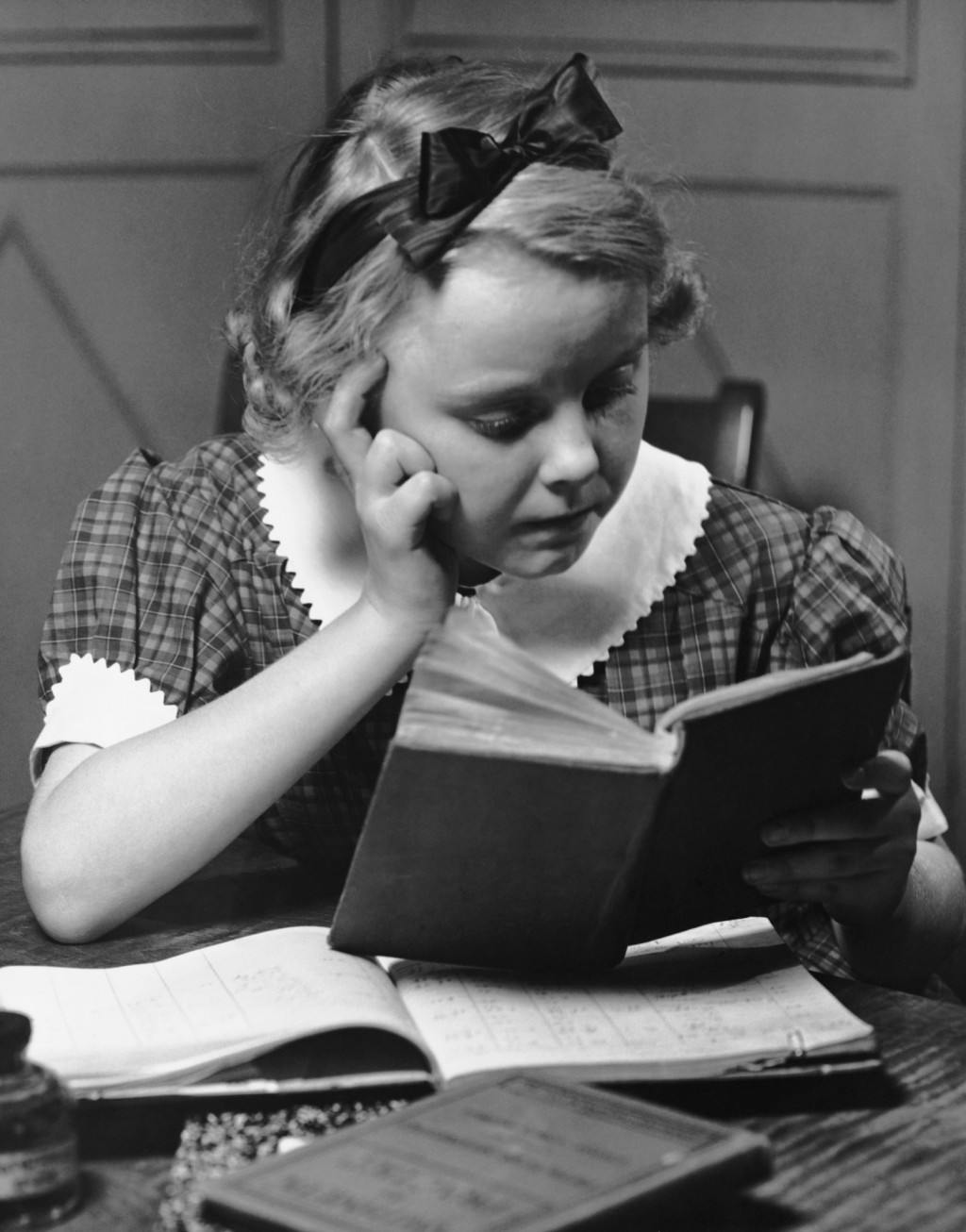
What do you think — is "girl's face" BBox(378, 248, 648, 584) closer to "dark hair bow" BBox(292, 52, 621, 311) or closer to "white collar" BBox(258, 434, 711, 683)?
"dark hair bow" BBox(292, 52, 621, 311)

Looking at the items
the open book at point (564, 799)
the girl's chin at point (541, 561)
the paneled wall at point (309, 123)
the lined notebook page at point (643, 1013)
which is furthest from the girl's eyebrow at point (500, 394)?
the paneled wall at point (309, 123)

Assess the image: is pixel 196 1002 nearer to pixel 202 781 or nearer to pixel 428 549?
pixel 202 781

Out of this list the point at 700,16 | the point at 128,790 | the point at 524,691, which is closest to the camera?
the point at 524,691

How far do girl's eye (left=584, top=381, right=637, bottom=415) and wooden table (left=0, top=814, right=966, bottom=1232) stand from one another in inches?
14.8

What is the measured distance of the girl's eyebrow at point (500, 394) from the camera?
878mm

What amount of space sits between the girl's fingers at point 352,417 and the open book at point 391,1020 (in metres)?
0.32

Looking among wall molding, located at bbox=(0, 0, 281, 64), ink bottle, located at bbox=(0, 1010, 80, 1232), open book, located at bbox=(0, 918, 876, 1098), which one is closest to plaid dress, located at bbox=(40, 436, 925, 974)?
open book, located at bbox=(0, 918, 876, 1098)

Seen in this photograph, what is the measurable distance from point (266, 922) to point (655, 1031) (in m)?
0.32

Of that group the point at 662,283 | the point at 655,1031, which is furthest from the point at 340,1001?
the point at 662,283

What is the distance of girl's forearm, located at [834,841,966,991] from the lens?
0.97 m

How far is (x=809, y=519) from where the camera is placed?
1.21 m

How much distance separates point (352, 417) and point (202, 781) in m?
0.25

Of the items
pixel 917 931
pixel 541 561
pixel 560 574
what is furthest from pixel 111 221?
pixel 917 931

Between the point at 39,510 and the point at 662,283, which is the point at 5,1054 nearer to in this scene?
the point at 662,283
